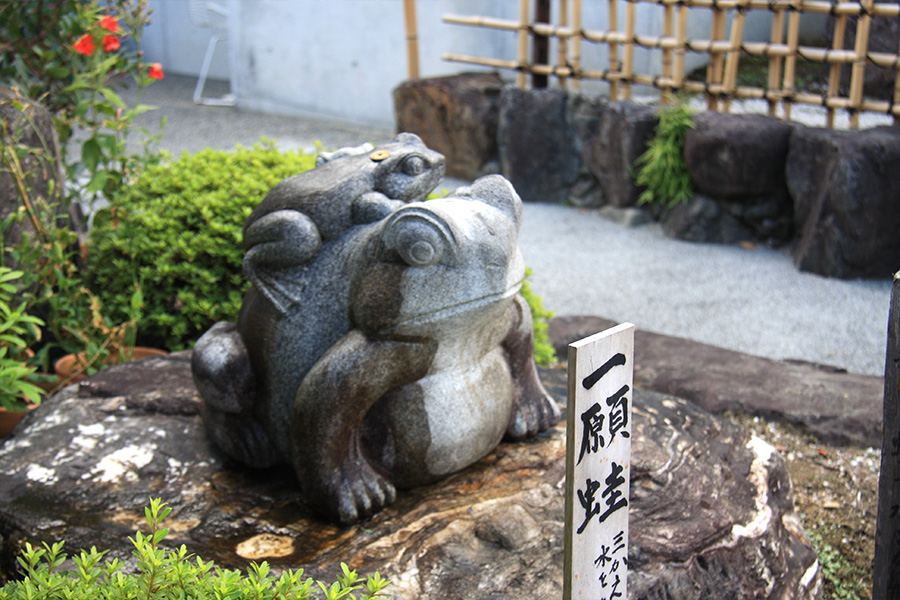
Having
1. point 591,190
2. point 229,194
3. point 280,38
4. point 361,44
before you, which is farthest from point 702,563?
point 280,38

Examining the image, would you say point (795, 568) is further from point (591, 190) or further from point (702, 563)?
point (591, 190)

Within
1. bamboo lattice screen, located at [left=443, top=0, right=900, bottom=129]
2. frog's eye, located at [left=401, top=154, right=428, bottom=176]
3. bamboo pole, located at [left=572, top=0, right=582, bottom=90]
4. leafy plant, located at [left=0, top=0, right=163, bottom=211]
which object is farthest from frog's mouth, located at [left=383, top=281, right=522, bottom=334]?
bamboo pole, located at [left=572, top=0, right=582, bottom=90]

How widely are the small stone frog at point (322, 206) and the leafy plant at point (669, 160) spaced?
4.36 metres

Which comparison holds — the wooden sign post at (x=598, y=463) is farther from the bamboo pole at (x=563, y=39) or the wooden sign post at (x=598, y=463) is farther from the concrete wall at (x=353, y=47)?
the concrete wall at (x=353, y=47)

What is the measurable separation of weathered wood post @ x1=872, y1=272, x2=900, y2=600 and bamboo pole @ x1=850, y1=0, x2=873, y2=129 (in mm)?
4699

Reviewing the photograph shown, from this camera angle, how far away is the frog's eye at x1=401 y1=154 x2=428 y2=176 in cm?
245

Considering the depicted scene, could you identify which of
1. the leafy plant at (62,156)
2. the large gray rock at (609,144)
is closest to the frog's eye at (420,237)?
the leafy plant at (62,156)

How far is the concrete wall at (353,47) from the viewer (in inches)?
347

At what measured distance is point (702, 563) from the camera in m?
2.24

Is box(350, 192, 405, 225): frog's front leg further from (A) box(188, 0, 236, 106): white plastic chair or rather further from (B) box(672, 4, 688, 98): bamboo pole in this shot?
(A) box(188, 0, 236, 106): white plastic chair

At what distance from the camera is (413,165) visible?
2.46 metres

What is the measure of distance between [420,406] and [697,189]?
4792 millimetres

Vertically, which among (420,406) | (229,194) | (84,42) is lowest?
(420,406)

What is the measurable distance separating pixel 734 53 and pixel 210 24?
7.73m
